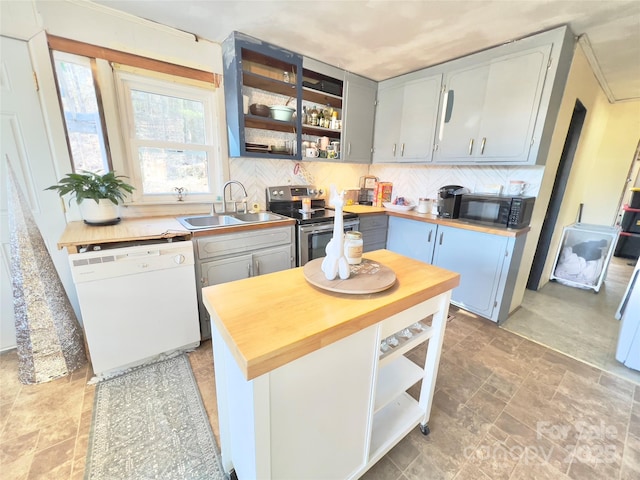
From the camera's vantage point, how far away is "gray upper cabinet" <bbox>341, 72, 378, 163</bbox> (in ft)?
9.90

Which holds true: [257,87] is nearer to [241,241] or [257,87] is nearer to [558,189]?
[241,241]

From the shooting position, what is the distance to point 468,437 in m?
1.43

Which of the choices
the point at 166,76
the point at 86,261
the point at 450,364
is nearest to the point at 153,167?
the point at 166,76

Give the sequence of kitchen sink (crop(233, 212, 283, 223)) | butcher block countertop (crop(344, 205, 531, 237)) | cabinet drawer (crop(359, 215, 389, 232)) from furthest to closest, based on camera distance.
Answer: cabinet drawer (crop(359, 215, 389, 232)) → kitchen sink (crop(233, 212, 283, 223)) → butcher block countertop (crop(344, 205, 531, 237))

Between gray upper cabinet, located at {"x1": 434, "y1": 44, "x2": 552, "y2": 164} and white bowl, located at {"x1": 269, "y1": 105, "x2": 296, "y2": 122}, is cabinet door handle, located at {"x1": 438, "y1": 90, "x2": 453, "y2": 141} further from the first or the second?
white bowl, located at {"x1": 269, "y1": 105, "x2": 296, "y2": 122}

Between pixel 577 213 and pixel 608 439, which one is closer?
pixel 608 439

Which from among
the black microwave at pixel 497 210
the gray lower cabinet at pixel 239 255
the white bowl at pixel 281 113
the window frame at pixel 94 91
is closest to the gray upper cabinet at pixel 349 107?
the white bowl at pixel 281 113

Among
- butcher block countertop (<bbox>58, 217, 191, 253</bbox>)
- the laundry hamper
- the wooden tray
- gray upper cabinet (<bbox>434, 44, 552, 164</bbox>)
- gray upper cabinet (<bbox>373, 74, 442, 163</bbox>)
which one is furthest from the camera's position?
the laundry hamper

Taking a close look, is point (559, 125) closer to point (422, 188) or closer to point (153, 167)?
point (422, 188)

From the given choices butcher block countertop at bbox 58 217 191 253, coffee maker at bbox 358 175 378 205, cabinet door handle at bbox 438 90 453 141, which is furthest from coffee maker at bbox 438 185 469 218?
butcher block countertop at bbox 58 217 191 253

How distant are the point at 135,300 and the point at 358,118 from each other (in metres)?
2.91

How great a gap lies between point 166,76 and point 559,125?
343 cm

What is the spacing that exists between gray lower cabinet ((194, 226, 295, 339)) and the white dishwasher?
0.38 ft

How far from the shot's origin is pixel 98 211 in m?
1.87
